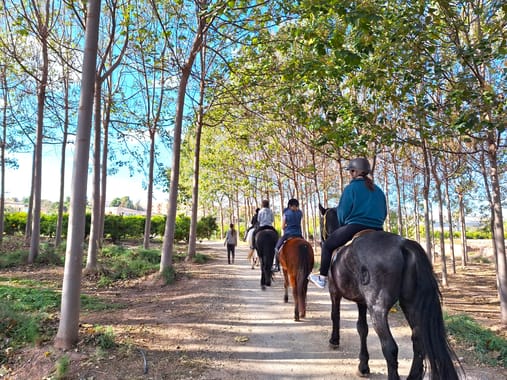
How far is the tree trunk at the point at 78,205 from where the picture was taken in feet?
15.7

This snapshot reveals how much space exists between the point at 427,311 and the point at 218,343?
3.28 meters

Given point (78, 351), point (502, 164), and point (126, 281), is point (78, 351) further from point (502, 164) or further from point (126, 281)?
point (502, 164)

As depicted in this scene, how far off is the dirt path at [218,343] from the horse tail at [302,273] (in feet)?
1.36

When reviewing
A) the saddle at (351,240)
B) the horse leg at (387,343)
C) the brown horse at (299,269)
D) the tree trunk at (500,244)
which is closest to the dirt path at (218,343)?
the brown horse at (299,269)

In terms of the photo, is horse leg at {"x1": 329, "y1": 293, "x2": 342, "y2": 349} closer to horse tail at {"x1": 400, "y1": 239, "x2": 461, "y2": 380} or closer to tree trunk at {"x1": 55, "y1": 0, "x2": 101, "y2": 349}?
horse tail at {"x1": 400, "y1": 239, "x2": 461, "y2": 380}

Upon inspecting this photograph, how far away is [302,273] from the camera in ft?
21.8

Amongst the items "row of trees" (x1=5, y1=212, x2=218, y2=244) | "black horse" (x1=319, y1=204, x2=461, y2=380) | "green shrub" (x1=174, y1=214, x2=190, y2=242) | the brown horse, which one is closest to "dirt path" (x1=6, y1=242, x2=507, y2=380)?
the brown horse

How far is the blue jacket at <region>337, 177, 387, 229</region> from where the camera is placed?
15.1 feet

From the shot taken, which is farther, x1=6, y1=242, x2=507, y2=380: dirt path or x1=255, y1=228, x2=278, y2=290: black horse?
x1=255, y1=228, x2=278, y2=290: black horse

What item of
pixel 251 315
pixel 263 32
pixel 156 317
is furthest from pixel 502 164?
pixel 156 317

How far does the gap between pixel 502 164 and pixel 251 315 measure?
Result: 1231cm

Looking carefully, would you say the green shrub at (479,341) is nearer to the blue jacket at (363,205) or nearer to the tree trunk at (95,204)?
the blue jacket at (363,205)

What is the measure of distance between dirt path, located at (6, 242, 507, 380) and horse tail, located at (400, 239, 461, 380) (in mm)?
1176

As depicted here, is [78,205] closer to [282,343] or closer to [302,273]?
[282,343]
